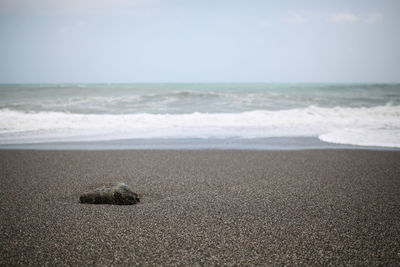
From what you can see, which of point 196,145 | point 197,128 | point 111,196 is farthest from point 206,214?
point 197,128

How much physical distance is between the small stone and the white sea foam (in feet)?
15.9

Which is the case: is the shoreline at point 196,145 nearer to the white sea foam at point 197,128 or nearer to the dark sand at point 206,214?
the white sea foam at point 197,128

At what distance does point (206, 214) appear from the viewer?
10.1ft

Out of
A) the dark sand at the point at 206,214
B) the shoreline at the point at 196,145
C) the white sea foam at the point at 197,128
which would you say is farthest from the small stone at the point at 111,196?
the white sea foam at the point at 197,128

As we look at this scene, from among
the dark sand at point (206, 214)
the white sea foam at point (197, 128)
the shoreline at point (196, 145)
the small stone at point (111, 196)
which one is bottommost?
the dark sand at point (206, 214)

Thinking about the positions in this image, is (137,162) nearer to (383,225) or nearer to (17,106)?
(383,225)

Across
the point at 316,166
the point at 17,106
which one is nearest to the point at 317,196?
the point at 316,166

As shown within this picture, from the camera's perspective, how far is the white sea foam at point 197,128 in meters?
8.05

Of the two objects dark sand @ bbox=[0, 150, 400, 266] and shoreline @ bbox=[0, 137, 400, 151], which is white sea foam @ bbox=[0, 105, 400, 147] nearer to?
shoreline @ bbox=[0, 137, 400, 151]

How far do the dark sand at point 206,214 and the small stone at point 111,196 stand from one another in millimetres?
125

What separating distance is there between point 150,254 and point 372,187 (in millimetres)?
3584

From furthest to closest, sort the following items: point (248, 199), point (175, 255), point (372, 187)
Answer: point (372, 187), point (248, 199), point (175, 255)

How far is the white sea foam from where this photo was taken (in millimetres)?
8047

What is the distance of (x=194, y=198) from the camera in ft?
11.8
